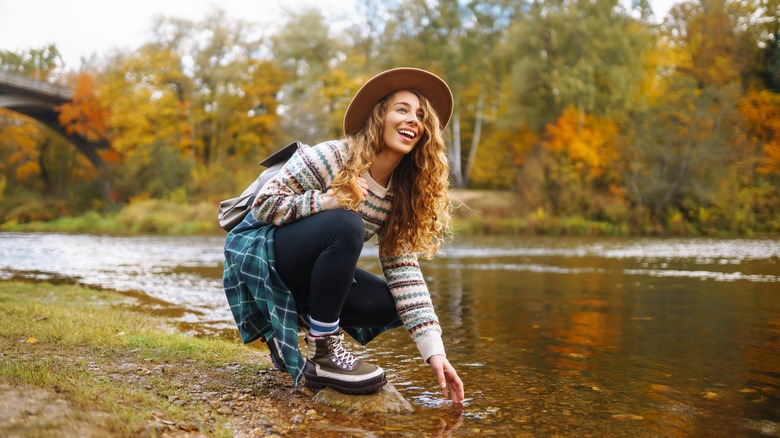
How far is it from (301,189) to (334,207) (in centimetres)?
19

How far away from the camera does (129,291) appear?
6887 millimetres

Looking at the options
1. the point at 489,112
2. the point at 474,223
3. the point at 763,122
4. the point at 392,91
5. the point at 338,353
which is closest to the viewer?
the point at 338,353

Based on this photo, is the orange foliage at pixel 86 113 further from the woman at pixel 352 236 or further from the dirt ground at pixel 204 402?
the woman at pixel 352 236

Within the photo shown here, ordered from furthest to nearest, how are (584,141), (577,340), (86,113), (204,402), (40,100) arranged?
(86,113) → (40,100) → (584,141) → (577,340) → (204,402)

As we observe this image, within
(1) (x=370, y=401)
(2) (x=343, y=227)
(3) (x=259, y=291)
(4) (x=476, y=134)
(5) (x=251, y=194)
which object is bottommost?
(1) (x=370, y=401)

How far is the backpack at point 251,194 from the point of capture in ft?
9.18

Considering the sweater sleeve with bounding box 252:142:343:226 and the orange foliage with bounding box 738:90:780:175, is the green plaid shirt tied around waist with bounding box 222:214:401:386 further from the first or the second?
the orange foliage with bounding box 738:90:780:175

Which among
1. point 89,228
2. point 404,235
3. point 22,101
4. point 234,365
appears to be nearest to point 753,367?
point 404,235

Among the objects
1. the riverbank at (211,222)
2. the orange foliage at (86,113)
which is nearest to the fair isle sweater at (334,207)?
the riverbank at (211,222)

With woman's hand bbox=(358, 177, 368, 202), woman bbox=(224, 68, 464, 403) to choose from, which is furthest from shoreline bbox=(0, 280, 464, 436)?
woman's hand bbox=(358, 177, 368, 202)

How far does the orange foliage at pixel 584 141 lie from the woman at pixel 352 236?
2151 centimetres

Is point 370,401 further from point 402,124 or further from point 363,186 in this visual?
point 402,124

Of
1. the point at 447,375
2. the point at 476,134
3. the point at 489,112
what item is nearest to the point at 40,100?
the point at 476,134

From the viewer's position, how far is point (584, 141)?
24172mm
